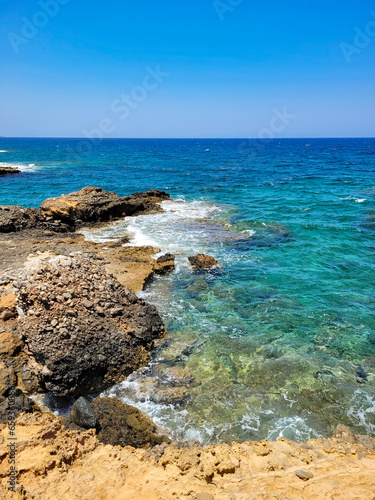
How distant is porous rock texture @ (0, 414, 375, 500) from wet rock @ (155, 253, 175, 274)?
9595 mm

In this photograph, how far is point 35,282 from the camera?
9.05 meters

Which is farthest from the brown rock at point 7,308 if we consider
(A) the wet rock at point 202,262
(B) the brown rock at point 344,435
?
(B) the brown rock at point 344,435

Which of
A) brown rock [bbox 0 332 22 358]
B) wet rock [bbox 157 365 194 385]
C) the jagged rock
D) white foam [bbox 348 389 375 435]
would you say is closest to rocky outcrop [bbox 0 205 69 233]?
the jagged rock

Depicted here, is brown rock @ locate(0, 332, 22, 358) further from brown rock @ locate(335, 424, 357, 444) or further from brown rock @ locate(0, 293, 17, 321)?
brown rock @ locate(335, 424, 357, 444)

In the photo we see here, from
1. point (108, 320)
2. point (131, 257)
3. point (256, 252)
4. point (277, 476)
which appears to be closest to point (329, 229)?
point (256, 252)

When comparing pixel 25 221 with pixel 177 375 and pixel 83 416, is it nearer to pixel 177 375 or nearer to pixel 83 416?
pixel 177 375

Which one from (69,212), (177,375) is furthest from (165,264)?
(69,212)

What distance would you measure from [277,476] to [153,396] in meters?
3.87

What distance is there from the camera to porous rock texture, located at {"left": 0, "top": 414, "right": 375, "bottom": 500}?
5.08m

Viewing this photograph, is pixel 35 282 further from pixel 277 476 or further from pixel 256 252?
pixel 256 252

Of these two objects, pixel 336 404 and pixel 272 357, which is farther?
pixel 272 357

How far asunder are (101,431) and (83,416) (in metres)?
0.51

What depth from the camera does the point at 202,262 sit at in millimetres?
16484

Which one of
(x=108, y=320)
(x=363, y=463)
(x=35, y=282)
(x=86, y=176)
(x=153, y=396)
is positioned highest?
(x=86, y=176)
